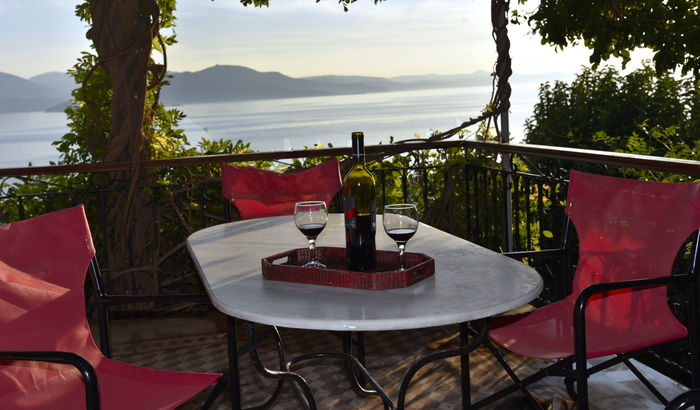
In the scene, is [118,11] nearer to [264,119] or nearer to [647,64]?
[264,119]

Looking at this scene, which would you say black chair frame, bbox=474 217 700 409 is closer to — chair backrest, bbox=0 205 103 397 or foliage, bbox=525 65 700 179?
chair backrest, bbox=0 205 103 397

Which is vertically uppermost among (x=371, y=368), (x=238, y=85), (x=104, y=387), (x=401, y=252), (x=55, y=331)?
(x=238, y=85)

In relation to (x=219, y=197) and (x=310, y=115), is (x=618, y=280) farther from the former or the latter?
(x=310, y=115)

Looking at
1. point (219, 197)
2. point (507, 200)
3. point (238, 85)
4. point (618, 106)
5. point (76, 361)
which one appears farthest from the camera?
point (238, 85)

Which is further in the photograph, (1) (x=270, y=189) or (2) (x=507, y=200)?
(2) (x=507, y=200)

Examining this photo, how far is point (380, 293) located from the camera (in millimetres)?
1353

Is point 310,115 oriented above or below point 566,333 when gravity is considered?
above

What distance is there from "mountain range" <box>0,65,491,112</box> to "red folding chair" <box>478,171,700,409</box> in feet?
16.0

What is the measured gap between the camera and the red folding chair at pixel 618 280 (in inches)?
67.1

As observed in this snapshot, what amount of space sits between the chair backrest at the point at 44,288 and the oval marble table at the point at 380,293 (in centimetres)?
Result: 35

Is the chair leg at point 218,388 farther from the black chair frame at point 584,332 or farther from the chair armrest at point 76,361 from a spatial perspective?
the black chair frame at point 584,332

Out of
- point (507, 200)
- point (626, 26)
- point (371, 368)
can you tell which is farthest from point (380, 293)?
point (626, 26)

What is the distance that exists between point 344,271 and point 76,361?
0.59m

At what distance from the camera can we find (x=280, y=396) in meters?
2.59
